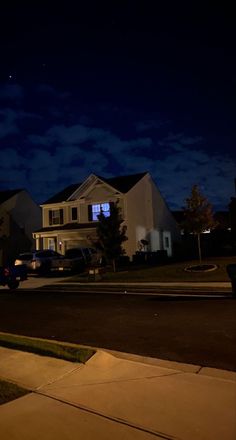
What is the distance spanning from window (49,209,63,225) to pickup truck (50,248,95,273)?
8497 millimetres

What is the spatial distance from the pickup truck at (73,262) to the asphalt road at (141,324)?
1245 centimetres

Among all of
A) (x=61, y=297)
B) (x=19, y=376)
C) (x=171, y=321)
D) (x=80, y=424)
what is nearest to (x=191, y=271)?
(x=61, y=297)

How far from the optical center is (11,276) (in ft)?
73.1

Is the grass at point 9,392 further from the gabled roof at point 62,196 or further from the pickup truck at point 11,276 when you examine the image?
the gabled roof at point 62,196

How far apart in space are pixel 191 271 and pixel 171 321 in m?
13.7

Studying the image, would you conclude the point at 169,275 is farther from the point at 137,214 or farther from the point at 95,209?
the point at 95,209

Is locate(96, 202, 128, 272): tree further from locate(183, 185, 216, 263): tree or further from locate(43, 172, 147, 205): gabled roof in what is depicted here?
locate(43, 172, 147, 205): gabled roof

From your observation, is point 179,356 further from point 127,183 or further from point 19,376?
point 127,183

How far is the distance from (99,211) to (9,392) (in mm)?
30622

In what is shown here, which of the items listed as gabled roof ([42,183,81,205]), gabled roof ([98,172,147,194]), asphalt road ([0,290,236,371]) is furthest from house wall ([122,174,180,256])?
asphalt road ([0,290,236,371])

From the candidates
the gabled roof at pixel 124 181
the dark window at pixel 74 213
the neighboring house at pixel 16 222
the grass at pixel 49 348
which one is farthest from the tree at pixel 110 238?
the grass at pixel 49 348

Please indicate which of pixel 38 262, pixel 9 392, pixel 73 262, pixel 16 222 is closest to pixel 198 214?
pixel 73 262

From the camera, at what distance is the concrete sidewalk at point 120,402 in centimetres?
433

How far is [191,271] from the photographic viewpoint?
23797 mm
